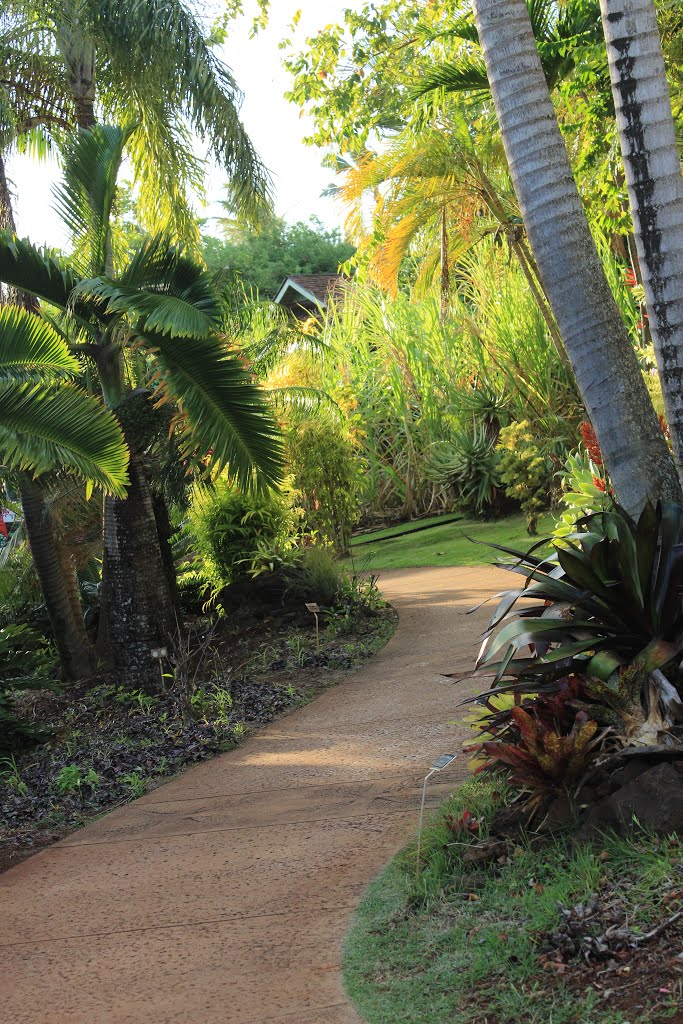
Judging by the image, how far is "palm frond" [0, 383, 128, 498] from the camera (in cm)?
758

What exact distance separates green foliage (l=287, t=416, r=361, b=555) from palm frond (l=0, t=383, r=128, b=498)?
4.76m

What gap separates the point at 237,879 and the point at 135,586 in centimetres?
461

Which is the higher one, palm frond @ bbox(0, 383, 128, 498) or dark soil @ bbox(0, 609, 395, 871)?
palm frond @ bbox(0, 383, 128, 498)

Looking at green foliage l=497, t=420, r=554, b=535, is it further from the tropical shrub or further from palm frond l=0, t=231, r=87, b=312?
the tropical shrub

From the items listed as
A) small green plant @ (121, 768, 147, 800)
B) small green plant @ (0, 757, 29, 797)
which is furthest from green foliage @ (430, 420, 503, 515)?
small green plant @ (121, 768, 147, 800)

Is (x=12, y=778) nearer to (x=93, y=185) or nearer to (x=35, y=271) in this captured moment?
(x=35, y=271)

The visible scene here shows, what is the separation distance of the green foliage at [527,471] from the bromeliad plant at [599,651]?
25.8ft

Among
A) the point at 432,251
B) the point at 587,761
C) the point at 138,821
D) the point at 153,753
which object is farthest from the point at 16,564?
the point at 587,761

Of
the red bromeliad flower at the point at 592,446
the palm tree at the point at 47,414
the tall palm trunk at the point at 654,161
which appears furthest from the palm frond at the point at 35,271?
the tall palm trunk at the point at 654,161

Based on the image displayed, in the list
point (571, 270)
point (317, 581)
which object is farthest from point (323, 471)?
point (571, 270)

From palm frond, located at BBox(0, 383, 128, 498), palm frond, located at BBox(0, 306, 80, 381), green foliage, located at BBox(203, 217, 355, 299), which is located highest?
green foliage, located at BBox(203, 217, 355, 299)

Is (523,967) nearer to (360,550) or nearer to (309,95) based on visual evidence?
(360,550)

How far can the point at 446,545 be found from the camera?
14.0m

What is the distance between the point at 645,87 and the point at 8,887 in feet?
16.2
